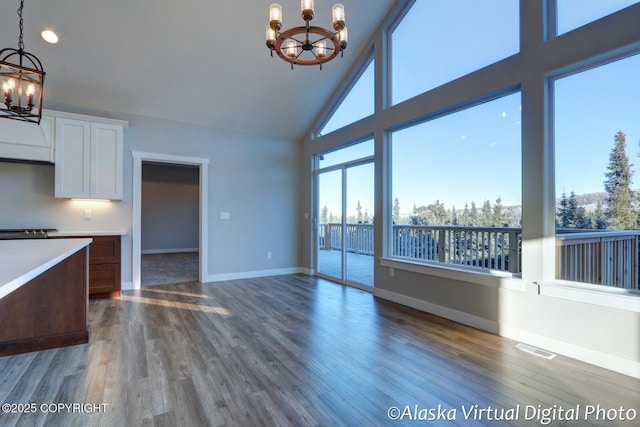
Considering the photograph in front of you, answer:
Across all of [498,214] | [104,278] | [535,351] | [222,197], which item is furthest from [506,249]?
[104,278]

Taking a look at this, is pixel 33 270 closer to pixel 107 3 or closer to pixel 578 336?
pixel 107 3

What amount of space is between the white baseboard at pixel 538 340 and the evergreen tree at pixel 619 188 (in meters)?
1.00

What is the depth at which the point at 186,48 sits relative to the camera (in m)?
3.93

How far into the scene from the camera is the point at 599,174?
8.26ft

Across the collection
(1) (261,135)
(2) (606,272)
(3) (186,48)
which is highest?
(3) (186,48)

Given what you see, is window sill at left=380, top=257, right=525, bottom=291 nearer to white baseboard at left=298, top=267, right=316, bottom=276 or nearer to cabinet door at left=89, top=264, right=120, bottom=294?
white baseboard at left=298, top=267, right=316, bottom=276

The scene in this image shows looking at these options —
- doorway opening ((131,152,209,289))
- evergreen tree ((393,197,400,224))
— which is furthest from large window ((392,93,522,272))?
doorway opening ((131,152,209,289))

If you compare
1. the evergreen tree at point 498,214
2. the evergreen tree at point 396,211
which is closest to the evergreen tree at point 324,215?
the evergreen tree at point 396,211

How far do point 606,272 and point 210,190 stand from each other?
512 centimetres

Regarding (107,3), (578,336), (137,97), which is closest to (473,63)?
(578,336)

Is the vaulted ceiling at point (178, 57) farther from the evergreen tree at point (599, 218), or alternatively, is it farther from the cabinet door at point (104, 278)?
the evergreen tree at point (599, 218)

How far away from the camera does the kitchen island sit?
99.0 inches

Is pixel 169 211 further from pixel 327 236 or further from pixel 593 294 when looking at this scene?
Answer: pixel 593 294

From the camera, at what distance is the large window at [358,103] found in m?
4.63
